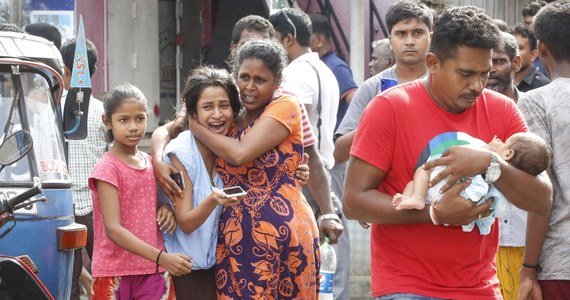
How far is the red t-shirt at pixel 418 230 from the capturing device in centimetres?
494

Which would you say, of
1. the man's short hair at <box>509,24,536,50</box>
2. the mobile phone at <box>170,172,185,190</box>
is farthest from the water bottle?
the man's short hair at <box>509,24,536,50</box>

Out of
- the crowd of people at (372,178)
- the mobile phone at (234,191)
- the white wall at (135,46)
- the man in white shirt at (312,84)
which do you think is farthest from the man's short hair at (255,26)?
the white wall at (135,46)

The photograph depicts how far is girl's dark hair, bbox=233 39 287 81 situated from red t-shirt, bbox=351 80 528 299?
4.25 feet

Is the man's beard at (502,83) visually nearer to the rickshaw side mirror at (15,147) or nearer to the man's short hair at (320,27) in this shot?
the rickshaw side mirror at (15,147)

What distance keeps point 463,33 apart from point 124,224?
2286 millimetres

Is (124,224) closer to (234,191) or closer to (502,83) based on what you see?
(234,191)

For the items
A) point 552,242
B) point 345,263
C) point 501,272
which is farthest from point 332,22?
point 552,242

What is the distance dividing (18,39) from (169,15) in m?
9.34

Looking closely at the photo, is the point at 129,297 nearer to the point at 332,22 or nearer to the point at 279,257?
the point at 279,257

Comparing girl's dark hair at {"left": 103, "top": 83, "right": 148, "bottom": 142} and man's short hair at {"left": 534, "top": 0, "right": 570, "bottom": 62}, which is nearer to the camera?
man's short hair at {"left": 534, "top": 0, "right": 570, "bottom": 62}

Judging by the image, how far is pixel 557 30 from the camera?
5934 millimetres

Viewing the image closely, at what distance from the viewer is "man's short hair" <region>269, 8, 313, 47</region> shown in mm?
9375

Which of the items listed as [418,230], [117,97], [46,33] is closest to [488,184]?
[418,230]

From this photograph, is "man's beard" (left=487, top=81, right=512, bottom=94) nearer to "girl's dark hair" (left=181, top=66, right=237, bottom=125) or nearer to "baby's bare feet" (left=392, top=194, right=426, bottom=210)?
"girl's dark hair" (left=181, top=66, right=237, bottom=125)
